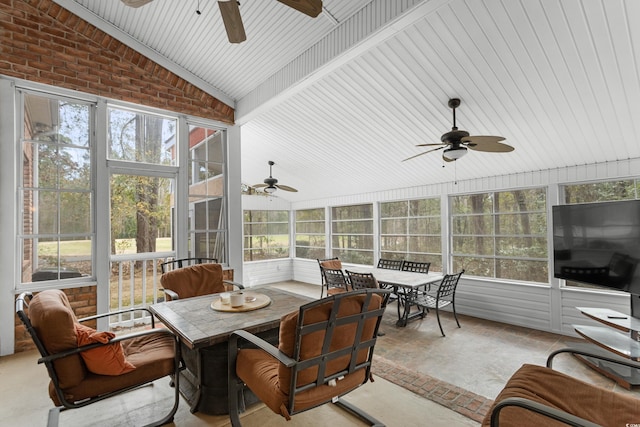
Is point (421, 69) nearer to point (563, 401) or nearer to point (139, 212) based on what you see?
point (563, 401)

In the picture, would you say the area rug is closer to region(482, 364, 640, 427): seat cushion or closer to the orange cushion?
region(482, 364, 640, 427): seat cushion

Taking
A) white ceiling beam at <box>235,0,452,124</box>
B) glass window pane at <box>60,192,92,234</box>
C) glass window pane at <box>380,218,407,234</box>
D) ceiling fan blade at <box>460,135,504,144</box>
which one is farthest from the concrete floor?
white ceiling beam at <box>235,0,452,124</box>

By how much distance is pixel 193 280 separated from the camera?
10.9 ft

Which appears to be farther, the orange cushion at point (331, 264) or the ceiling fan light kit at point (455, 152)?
the orange cushion at point (331, 264)

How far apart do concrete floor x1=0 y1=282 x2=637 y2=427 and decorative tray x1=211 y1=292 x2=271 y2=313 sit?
725 mm

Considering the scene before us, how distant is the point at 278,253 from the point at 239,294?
650cm

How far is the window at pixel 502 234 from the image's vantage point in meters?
4.76

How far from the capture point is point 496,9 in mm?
2535

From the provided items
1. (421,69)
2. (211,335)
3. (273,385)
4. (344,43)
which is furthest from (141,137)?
(273,385)

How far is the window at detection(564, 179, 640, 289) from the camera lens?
3988 mm

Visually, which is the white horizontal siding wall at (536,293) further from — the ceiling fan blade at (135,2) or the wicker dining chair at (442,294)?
the ceiling fan blade at (135,2)

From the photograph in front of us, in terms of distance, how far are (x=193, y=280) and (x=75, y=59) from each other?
10.0ft

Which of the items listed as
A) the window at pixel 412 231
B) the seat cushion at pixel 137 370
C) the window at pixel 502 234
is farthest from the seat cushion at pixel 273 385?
the window at pixel 412 231

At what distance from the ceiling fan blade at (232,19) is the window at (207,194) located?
8.60 ft
